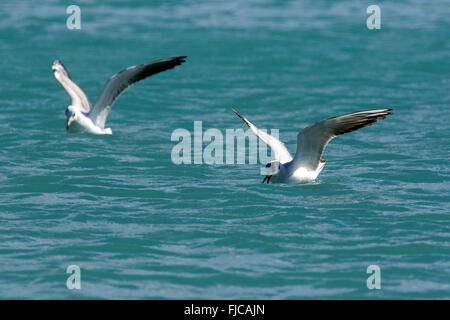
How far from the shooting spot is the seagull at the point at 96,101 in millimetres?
18688

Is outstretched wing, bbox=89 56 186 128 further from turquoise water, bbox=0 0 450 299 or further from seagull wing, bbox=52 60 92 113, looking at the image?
seagull wing, bbox=52 60 92 113

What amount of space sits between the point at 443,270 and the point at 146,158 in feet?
25.3

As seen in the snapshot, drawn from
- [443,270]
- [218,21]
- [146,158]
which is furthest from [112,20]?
[443,270]

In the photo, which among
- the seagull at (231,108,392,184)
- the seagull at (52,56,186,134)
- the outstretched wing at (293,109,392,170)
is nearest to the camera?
the outstretched wing at (293,109,392,170)

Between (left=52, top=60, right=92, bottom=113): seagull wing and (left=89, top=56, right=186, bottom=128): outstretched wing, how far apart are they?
71 centimetres

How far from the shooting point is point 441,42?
3081 cm

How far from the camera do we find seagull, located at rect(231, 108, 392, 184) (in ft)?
46.3

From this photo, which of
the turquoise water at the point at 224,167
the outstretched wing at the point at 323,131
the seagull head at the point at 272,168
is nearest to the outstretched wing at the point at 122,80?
the turquoise water at the point at 224,167

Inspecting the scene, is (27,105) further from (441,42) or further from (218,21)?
(441,42)

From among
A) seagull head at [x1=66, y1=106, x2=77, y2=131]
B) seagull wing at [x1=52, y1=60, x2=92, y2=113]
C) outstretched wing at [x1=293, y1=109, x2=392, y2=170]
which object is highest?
seagull wing at [x1=52, y1=60, x2=92, y2=113]

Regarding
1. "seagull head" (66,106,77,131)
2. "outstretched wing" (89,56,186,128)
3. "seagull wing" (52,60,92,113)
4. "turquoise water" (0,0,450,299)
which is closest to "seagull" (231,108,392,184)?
"turquoise water" (0,0,450,299)

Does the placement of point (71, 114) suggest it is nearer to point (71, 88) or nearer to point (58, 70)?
point (71, 88)

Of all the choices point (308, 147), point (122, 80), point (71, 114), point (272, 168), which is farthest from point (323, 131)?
point (71, 114)

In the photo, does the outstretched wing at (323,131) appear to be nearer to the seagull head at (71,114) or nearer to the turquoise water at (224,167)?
the turquoise water at (224,167)
